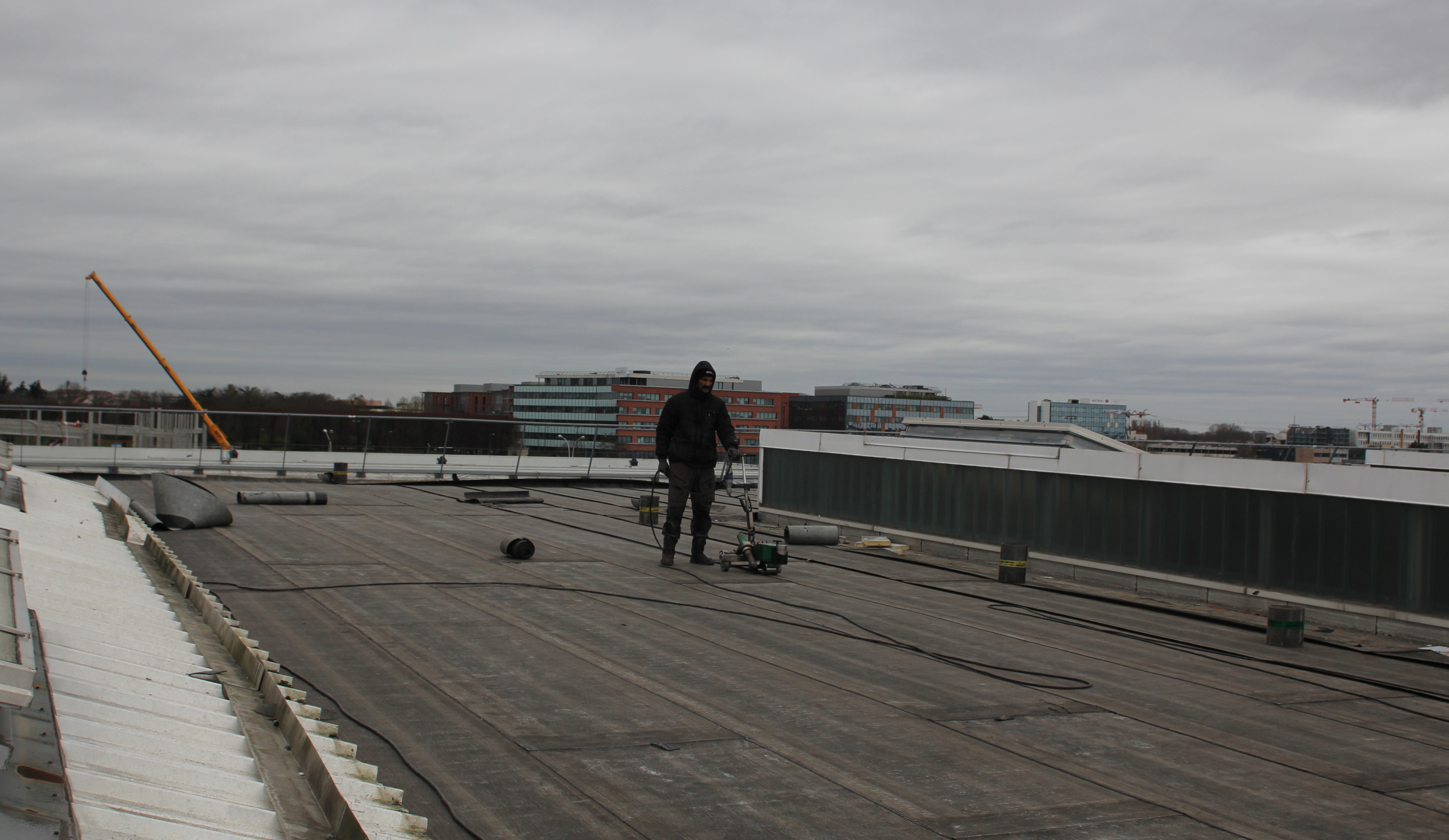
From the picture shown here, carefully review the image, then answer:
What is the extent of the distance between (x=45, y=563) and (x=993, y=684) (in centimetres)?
589

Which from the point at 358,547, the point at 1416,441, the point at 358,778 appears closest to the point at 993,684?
the point at 358,778

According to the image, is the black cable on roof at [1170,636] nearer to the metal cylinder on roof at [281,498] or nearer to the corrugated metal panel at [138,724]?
the corrugated metal panel at [138,724]

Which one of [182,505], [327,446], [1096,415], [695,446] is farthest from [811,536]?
[1096,415]

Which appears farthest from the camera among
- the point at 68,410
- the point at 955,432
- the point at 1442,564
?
the point at 955,432

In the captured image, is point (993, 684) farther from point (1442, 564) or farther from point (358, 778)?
point (1442, 564)

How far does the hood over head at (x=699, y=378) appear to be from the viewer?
1148 cm

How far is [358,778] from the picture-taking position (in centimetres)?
381

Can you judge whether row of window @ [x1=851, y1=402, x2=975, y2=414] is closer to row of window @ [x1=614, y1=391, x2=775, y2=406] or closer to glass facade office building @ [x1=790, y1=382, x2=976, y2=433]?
glass facade office building @ [x1=790, y1=382, x2=976, y2=433]

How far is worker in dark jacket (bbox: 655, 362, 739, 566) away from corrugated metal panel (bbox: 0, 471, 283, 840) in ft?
19.3

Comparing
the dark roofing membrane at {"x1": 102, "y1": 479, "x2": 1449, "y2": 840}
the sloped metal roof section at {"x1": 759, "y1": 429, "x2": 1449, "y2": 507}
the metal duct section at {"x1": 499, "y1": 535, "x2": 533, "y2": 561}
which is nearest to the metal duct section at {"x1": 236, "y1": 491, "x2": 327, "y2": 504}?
the dark roofing membrane at {"x1": 102, "y1": 479, "x2": 1449, "y2": 840}

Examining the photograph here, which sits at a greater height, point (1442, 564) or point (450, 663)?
point (1442, 564)

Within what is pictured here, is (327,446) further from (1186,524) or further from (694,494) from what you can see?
(1186,524)

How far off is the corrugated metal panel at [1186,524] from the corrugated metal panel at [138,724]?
29.6 feet

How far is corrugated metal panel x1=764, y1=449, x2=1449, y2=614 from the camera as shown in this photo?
9.00 m
